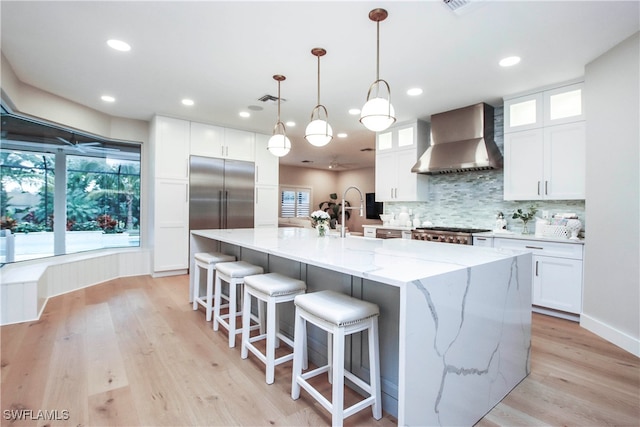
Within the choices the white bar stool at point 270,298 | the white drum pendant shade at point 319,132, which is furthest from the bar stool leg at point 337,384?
the white drum pendant shade at point 319,132

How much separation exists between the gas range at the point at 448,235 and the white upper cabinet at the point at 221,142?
10.3 feet

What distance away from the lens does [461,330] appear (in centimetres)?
151

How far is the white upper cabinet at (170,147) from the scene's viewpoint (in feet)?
15.3

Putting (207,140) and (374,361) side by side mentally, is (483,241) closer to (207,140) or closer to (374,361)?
(374,361)

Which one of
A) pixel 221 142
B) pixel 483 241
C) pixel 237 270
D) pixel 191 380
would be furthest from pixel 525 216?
pixel 221 142

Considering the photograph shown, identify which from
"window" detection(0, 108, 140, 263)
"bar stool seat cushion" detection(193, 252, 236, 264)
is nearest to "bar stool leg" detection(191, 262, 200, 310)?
"bar stool seat cushion" detection(193, 252, 236, 264)

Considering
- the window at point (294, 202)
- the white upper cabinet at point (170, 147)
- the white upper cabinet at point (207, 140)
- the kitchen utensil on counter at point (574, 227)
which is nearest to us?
the kitchen utensil on counter at point (574, 227)

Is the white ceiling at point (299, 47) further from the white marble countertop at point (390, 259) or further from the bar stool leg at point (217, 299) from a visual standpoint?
the bar stool leg at point (217, 299)

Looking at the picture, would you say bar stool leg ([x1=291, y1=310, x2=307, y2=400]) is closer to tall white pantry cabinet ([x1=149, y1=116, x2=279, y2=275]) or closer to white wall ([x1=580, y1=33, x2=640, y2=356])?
white wall ([x1=580, y1=33, x2=640, y2=356])

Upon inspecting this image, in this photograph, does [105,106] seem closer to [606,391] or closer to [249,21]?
[249,21]

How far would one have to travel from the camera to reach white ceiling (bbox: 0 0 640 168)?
2.20 m

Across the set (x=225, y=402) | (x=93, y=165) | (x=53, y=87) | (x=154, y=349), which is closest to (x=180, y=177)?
(x=93, y=165)

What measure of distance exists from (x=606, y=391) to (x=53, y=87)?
224 inches

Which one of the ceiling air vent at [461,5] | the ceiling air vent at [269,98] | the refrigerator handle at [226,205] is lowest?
the refrigerator handle at [226,205]
